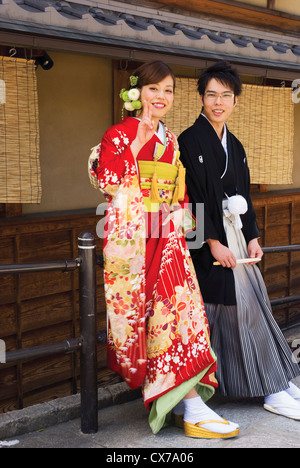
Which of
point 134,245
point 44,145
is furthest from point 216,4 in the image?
point 134,245

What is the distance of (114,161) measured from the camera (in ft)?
11.5

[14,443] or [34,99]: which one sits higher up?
[34,99]

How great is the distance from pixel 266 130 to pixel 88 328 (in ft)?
14.0

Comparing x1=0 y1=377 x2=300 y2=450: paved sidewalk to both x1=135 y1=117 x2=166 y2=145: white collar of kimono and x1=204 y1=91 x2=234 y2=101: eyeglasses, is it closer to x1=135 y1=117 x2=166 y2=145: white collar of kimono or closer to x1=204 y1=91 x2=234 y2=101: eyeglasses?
x1=135 y1=117 x2=166 y2=145: white collar of kimono

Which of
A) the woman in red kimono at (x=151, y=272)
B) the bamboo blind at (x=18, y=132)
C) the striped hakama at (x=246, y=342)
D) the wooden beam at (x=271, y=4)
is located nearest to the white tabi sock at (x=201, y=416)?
the woman in red kimono at (x=151, y=272)

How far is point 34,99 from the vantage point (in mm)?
5148

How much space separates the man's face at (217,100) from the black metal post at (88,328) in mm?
1172

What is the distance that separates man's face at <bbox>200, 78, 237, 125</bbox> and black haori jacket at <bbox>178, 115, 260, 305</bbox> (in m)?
0.07

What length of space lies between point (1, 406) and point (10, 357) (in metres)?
2.29

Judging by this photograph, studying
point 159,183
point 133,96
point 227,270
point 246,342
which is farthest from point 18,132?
point 246,342

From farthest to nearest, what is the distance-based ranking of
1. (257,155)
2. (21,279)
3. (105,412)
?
(257,155) < (21,279) < (105,412)

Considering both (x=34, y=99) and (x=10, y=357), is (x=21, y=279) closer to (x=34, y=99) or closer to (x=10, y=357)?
(x=34, y=99)

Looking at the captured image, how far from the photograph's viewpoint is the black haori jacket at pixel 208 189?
396cm

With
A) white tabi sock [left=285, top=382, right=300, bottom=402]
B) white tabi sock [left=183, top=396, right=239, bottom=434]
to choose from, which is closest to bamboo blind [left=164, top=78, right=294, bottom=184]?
white tabi sock [left=285, top=382, right=300, bottom=402]
